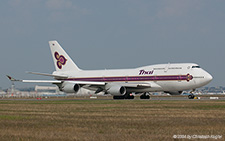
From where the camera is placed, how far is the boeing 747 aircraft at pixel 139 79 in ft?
187

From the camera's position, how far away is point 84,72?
68750mm

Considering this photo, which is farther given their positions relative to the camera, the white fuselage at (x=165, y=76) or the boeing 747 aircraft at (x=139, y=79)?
the boeing 747 aircraft at (x=139, y=79)

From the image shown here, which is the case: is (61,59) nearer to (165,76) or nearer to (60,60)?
(60,60)

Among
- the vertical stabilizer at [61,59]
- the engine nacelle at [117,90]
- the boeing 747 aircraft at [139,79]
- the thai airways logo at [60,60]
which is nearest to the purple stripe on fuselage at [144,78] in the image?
the boeing 747 aircraft at [139,79]

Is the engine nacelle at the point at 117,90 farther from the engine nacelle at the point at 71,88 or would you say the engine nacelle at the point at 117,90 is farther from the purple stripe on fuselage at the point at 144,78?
the engine nacelle at the point at 71,88

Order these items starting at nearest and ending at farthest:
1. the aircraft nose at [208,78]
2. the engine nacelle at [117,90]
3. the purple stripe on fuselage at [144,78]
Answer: the aircraft nose at [208,78]
the purple stripe on fuselage at [144,78]
the engine nacelle at [117,90]

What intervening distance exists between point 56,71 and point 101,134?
56597mm

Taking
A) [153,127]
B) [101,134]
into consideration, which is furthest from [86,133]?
Answer: [153,127]

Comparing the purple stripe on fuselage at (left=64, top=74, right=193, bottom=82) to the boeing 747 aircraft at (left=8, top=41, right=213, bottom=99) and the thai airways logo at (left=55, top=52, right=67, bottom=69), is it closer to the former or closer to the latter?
the boeing 747 aircraft at (left=8, top=41, right=213, bottom=99)

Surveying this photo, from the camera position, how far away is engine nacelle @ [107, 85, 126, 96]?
2343 inches

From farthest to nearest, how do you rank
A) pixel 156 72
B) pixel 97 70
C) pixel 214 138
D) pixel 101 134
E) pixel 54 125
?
pixel 97 70, pixel 156 72, pixel 54 125, pixel 101 134, pixel 214 138

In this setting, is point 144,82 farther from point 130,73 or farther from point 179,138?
point 179,138

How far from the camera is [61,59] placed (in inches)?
2803

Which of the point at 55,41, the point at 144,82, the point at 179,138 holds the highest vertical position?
the point at 55,41
